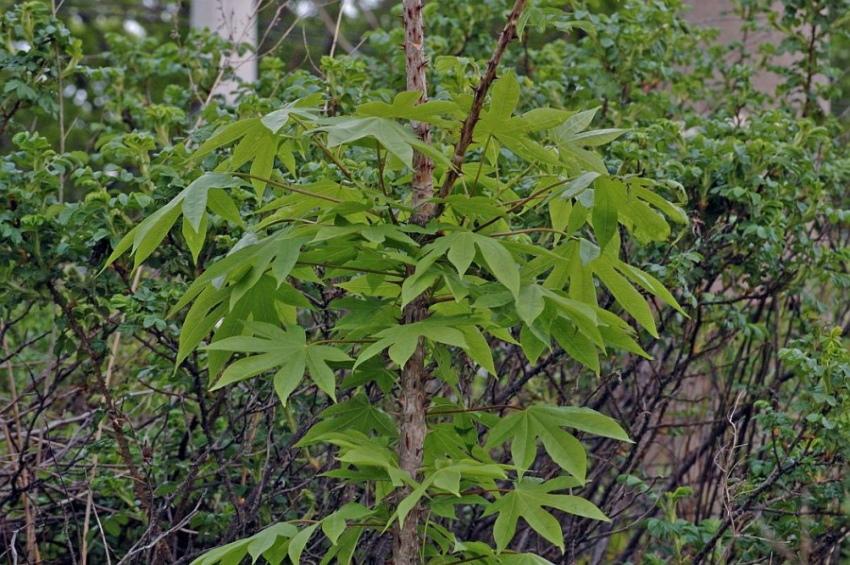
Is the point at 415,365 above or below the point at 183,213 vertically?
below

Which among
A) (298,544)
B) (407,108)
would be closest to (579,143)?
(407,108)

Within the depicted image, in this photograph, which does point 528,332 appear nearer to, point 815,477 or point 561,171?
point 561,171

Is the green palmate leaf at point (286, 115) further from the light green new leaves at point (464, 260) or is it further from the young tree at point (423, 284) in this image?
the light green new leaves at point (464, 260)

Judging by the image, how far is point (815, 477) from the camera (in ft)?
12.5

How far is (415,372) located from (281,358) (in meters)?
0.39

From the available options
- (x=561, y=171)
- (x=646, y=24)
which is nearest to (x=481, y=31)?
(x=646, y=24)

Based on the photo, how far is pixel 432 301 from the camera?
2691 millimetres

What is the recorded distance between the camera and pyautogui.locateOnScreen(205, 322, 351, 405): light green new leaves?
2.41 metres

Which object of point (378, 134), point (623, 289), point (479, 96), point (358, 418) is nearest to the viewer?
point (378, 134)

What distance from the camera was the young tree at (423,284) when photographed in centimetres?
242

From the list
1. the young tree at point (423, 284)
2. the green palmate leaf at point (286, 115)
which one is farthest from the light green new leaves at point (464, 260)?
the green palmate leaf at point (286, 115)

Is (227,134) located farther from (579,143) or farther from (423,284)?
(579,143)

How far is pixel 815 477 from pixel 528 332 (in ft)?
5.56

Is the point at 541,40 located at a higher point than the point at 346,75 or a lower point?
lower
